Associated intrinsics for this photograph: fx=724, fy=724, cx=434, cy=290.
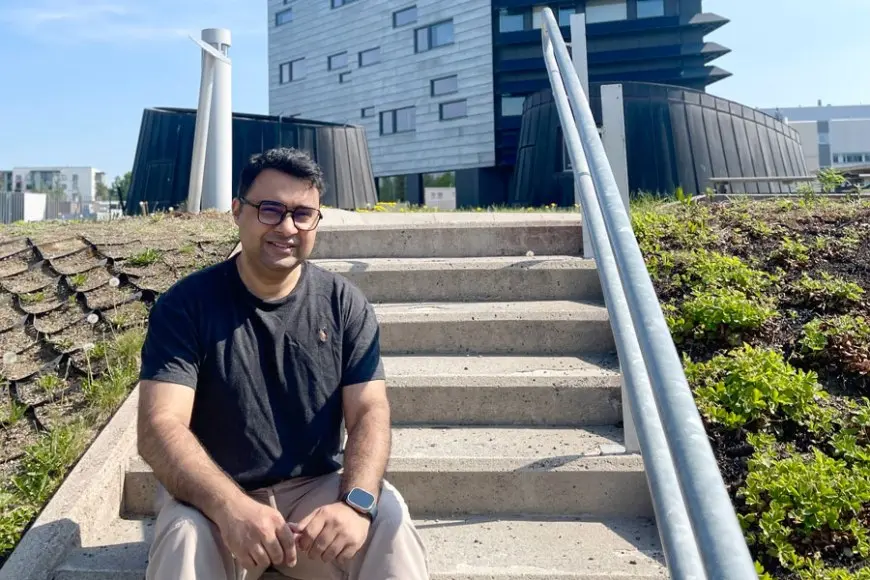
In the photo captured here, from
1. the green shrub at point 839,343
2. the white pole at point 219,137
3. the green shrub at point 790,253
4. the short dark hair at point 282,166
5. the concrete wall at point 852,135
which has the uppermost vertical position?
the concrete wall at point 852,135

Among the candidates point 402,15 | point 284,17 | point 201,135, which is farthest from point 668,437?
point 284,17

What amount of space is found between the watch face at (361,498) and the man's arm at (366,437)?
22 millimetres

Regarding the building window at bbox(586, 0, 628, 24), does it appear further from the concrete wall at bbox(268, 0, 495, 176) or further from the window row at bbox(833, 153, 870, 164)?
the window row at bbox(833, 153, 870, 164)

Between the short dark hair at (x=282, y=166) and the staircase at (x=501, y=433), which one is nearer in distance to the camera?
the short dark hair at (x=282, y=166)

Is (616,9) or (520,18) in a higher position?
(520,18)

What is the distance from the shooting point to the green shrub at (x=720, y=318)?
114 inches

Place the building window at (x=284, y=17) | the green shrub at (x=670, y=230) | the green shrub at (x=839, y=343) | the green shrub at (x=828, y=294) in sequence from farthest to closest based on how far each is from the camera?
the building window at (x=284, y=17) < the green shrub at (x=670, y=230) < the green shrub at (x=828, y=294) < the green shrub at (x=839, y=343)

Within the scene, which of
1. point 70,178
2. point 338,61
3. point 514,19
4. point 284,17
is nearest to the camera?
point 514,19

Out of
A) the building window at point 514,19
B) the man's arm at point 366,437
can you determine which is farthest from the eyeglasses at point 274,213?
the building window at point 514,19

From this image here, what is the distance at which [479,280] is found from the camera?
3.62 meters

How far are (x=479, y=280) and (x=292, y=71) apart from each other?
27661 mm

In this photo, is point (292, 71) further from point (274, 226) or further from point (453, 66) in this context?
point (274, 226)

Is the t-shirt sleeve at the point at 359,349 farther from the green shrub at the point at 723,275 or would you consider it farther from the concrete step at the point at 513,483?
the green shrub at the point at 723,275

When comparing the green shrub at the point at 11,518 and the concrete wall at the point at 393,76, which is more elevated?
the concrete wall at the point at 393,76
